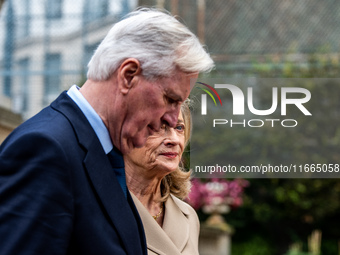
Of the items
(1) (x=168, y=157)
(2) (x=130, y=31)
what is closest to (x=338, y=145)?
(1) (x=168, y=157)

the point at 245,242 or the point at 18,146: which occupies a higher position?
the point at 18,146

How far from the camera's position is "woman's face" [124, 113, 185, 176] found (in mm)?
2664

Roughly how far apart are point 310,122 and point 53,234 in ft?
35.1

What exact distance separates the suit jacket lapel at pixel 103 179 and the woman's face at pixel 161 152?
1.07 meters

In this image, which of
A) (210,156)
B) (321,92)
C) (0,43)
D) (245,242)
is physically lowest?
(245,242)

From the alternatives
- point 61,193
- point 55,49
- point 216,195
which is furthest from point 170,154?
point 55,49

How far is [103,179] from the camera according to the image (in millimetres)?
1533

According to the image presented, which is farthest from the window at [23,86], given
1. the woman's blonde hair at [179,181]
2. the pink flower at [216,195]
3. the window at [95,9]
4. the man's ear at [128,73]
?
the man's ear at [128,73]

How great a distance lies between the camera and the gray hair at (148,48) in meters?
1.59

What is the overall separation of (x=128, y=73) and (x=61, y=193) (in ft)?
1.32

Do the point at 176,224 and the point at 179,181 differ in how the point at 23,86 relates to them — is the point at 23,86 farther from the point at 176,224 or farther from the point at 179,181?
the point at 176,224

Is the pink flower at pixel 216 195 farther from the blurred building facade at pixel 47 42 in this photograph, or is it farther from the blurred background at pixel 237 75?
the blurred building facade at pixel 47 42

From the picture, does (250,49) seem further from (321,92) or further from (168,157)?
(168,157)

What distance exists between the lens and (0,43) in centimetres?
1281
